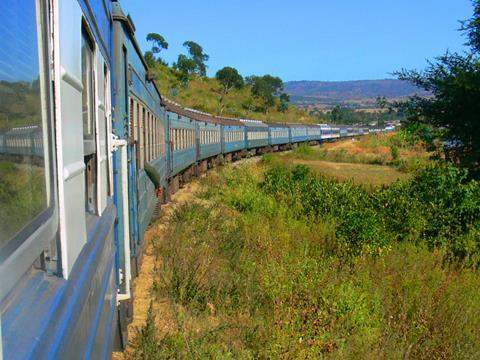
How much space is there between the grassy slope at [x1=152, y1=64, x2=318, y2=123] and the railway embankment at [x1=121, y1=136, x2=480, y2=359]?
5451 centimetres

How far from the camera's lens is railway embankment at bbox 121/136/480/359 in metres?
5.07

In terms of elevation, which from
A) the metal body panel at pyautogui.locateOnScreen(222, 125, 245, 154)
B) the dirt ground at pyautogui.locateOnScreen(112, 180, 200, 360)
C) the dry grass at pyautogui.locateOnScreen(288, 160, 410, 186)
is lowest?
the dry grass at pyautogui.locateOnScreen(288, 160, 410, 186)

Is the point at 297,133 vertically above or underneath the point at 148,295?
above

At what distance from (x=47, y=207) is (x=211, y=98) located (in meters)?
80.0

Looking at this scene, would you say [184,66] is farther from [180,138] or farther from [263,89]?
[180,138]

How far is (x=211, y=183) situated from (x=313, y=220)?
7.39m

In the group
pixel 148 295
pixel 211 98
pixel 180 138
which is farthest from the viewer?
pixel 211 98

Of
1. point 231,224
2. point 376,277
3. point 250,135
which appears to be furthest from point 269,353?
point 250,135

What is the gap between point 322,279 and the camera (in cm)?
635

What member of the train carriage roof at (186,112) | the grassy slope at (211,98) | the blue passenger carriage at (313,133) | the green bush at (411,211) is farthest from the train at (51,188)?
the grassy slope at (211,98)

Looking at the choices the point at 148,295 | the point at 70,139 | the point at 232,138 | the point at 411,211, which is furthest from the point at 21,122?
the point at 232,138

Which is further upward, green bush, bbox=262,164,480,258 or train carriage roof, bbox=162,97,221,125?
train carriage roof, bbox=162,97,221,125

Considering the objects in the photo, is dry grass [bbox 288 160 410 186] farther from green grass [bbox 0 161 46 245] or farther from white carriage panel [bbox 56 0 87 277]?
green grass [bbox 0 161 46 245]

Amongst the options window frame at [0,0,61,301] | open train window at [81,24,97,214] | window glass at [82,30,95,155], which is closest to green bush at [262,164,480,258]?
open train window at [81,24,97,214]
